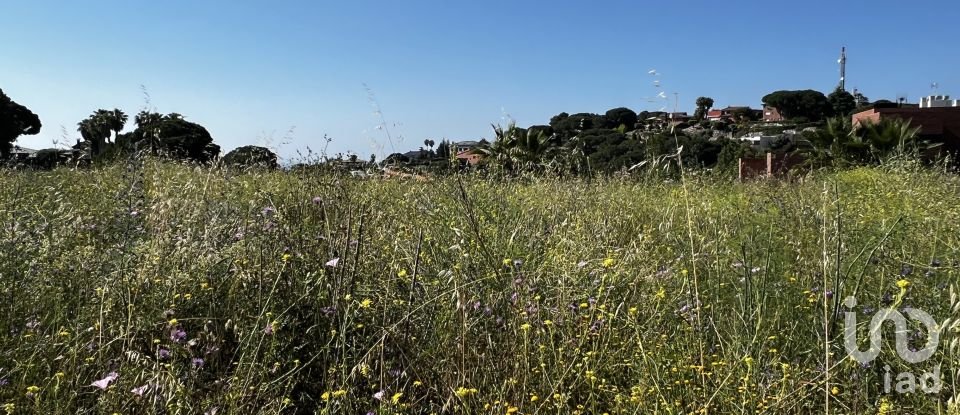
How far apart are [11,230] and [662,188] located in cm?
550

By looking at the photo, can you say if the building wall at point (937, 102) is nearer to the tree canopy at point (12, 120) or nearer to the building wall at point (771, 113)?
the building wall at point (771, 113)

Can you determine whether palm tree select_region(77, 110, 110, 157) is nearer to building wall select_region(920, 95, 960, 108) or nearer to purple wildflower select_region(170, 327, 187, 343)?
purple wildflower select_region(170, 327, 187, 343)

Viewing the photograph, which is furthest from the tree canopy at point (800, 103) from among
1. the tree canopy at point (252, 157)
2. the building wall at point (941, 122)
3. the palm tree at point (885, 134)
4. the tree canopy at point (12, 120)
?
A: the tree canopy at point (252, 157)

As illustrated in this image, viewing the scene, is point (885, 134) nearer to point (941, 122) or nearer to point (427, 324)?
point (941, 122)

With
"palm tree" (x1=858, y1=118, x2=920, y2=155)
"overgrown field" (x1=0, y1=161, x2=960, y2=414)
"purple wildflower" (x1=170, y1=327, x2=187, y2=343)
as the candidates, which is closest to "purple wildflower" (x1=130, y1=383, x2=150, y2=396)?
"overgrown field" (x1=0, y1=161, x2=960, y2=414)

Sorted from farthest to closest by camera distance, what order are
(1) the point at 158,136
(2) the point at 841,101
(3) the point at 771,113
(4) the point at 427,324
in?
(3) the point at 771,113 < (2) the point at 841,101 < (1) the point at 158,136 < (4) the point at 427,324

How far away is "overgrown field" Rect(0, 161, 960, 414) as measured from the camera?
1461 mm

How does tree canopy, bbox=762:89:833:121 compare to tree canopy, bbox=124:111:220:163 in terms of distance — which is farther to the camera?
tree canopy, bbox=762:89:833:121

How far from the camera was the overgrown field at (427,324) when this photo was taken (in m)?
1.46

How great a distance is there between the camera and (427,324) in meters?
1.80

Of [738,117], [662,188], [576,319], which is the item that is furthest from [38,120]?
[738,117]

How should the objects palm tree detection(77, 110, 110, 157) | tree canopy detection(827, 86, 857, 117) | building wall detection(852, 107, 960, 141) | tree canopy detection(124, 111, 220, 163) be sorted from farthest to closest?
tree canopy detection(827, 86, 857, 117) → building wall detection(852, 107, 960, 141) → palm tree detection(77, 110, 110, 157) → tree canopy detection(124, 111, 220, 163)

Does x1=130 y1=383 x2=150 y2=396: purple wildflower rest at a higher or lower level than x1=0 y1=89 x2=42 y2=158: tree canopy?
lower

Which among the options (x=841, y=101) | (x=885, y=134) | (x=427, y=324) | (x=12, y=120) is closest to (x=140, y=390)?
(x=427, y=324)
